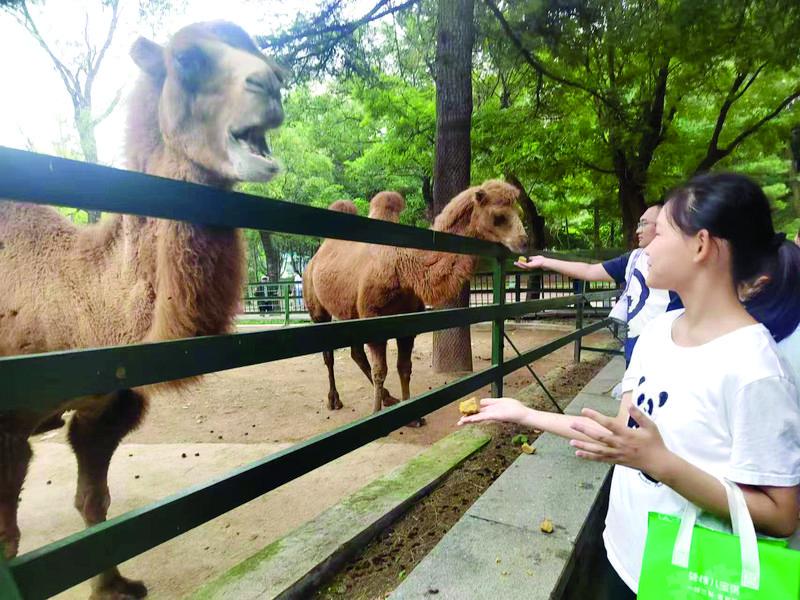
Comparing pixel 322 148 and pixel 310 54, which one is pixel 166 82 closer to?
pixel 310 54

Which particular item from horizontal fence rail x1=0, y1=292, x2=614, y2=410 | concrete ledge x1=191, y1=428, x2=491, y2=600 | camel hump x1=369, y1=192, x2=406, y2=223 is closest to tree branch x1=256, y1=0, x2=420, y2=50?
camel hump x1=369, y1=192, x2=406, y2=223

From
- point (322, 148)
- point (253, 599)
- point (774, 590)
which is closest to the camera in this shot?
point (774, 590)

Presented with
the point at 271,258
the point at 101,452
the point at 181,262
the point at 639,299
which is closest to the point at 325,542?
the point at 101,452

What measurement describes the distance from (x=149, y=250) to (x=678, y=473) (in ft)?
6.24

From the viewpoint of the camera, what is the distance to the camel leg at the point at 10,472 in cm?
161

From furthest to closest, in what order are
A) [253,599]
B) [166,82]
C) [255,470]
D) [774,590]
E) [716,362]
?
[166,82] → [253,599] → [255,470] → [716,362] → [774,590]

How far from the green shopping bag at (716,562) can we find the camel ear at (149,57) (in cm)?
248

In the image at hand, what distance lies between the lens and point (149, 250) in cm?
178

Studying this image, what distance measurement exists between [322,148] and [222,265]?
1954cm

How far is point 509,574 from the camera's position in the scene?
178cm

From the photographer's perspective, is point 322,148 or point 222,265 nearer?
point 222,265

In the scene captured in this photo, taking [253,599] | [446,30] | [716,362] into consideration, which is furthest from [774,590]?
[446,30]

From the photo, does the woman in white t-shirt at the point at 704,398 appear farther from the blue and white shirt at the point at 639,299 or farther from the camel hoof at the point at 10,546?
the camel hoof at the point at 10,546

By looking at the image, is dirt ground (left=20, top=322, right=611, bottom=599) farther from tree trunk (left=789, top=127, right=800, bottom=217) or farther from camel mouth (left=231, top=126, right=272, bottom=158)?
tree trunk (left=789, top=127, right=800, bottom=217)
